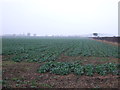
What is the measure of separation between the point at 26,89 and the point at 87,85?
2553mm

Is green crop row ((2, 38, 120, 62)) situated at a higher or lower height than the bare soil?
higher

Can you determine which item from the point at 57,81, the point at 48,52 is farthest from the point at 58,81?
the point at 48,52

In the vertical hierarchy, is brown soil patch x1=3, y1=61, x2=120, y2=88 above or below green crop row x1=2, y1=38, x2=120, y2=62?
below

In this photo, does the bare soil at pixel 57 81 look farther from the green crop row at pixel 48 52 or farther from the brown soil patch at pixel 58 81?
the green crop row at pixel 48 52

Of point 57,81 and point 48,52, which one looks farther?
point 48,52

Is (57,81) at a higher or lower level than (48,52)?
lower

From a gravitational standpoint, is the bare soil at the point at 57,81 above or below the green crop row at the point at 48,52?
below

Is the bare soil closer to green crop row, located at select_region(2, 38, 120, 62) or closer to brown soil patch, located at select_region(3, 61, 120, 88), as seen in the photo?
brown soil patch, located at select_region(3, 61, 120, 88)

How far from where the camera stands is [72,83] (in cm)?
681

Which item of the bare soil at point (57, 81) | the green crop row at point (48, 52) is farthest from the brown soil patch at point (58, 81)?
the green crop row at point (48, 52)

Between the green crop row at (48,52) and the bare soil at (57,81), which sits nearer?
the bare soil at (57,81)

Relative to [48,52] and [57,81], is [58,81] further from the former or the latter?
[48,52]

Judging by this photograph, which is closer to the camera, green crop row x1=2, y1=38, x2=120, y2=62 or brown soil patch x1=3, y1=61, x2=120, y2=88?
brown soil patch x1=3, y1=61, x2=120, y2=88

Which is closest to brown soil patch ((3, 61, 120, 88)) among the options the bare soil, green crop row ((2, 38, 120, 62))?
the bare soil
